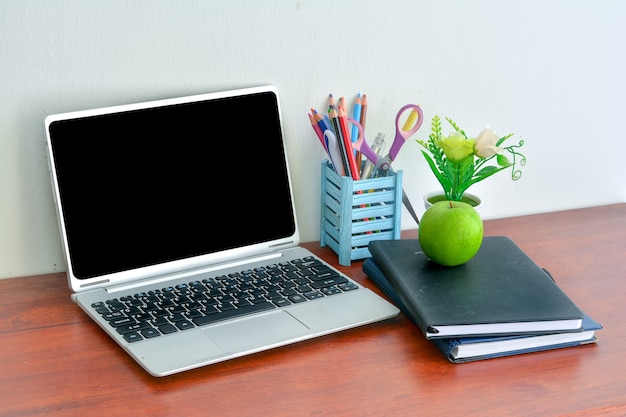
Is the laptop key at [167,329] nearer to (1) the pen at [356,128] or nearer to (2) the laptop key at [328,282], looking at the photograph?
(2) the laptop key at [328,282]

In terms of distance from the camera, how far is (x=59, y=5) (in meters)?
1.12

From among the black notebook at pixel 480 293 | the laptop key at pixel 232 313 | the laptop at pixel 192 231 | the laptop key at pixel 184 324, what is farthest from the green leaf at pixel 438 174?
the laptop key at pixel 184 324

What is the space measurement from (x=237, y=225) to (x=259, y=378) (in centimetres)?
32

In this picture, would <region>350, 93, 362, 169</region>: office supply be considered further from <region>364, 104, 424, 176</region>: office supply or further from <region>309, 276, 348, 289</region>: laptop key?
<region>309, 276, 348, 289</region>: laptop key

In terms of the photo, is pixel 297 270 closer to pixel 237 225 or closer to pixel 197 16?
pixel 237 225

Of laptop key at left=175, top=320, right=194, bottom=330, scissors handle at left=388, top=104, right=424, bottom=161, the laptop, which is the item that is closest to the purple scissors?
scissors handle at left=388, top=104, right=424, bottom=161

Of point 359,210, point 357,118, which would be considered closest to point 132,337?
point 359,210

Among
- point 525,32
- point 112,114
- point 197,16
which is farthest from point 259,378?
point 525,32

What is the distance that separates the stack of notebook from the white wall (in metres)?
0.25

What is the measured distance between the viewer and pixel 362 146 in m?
1.25

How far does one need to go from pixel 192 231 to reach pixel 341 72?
34 centimetres

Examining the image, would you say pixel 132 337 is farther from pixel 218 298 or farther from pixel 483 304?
pixel 483 304

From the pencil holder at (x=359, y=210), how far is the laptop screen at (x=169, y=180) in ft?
0.23

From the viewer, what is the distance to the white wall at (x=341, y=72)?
Result: 1146 mm
